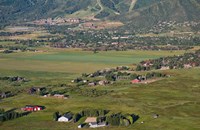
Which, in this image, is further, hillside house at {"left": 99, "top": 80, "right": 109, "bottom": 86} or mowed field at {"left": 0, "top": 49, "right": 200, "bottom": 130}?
hillside house at {"left": 99, "top": 80, "right": 109, "bottom": 86}

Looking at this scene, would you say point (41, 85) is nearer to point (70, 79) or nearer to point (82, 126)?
point (70, 79)

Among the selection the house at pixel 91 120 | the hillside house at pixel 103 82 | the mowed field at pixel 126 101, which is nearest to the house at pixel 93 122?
the house at pixel 91 120

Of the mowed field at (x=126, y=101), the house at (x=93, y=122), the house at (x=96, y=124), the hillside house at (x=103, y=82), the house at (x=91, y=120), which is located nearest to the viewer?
the house at (x=96, y=124)

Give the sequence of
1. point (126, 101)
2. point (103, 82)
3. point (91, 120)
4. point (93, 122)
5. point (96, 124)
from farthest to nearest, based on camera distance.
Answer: point (103, 82) → point (126, 101) → point (91, 120) → point (93, 122) → point (96, 124)

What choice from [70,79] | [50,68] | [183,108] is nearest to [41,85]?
[70,79]

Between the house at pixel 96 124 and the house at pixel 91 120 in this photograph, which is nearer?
the house at pixel 96 124

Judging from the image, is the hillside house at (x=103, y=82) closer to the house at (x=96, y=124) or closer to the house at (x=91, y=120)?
the house at (x=91, y=120)

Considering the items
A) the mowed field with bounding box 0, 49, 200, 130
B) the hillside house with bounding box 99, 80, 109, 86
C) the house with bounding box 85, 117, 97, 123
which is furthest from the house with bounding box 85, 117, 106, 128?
the hillside house with bounding box 99, 80, 109, 86

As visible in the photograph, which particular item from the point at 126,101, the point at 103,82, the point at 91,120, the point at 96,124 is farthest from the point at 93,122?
the point at 103,82

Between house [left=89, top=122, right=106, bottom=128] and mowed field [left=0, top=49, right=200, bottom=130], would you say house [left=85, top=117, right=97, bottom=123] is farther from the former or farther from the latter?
mowed field [left=0, top=49, right=200, bottom=130]

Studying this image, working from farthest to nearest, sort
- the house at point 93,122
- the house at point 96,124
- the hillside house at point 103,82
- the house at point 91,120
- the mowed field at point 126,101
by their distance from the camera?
the hillside house at point 103,82
the house at point 91,120
the mowed field at point 126,101
the house at point 93,122
the house at point 96,124

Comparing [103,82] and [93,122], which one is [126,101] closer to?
[93,122]
